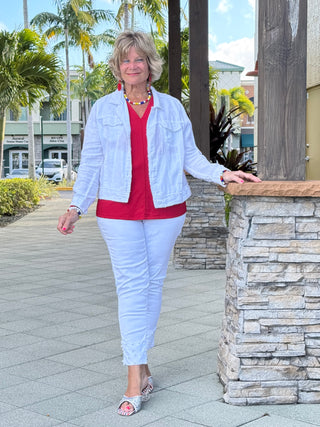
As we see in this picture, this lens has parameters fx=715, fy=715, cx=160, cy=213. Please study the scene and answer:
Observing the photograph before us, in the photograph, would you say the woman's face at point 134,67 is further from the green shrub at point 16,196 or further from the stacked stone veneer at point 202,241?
the green shrub at point 16,196

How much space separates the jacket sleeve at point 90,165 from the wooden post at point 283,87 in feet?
2.88

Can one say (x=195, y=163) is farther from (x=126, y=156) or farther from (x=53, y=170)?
(x=53, y=170)

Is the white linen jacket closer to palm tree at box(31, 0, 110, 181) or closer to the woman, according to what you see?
the woman

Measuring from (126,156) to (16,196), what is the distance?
1507cm

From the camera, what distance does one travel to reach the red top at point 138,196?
3668 millimetres

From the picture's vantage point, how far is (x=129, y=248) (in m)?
3.67

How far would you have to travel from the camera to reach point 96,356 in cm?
457

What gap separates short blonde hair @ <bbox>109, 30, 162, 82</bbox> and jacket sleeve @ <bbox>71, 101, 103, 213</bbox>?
28 cm

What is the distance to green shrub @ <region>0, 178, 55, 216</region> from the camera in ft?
54.9

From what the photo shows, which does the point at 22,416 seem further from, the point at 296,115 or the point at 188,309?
the point at 188,309

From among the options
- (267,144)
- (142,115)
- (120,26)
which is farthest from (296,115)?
(120,26)

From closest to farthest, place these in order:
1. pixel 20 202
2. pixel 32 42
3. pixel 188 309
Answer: pixel 188 309 < pixel 32 42 < pixel 20 202

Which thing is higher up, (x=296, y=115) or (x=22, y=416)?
(x=296, y=115)

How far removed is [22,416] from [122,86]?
70.4 inches
